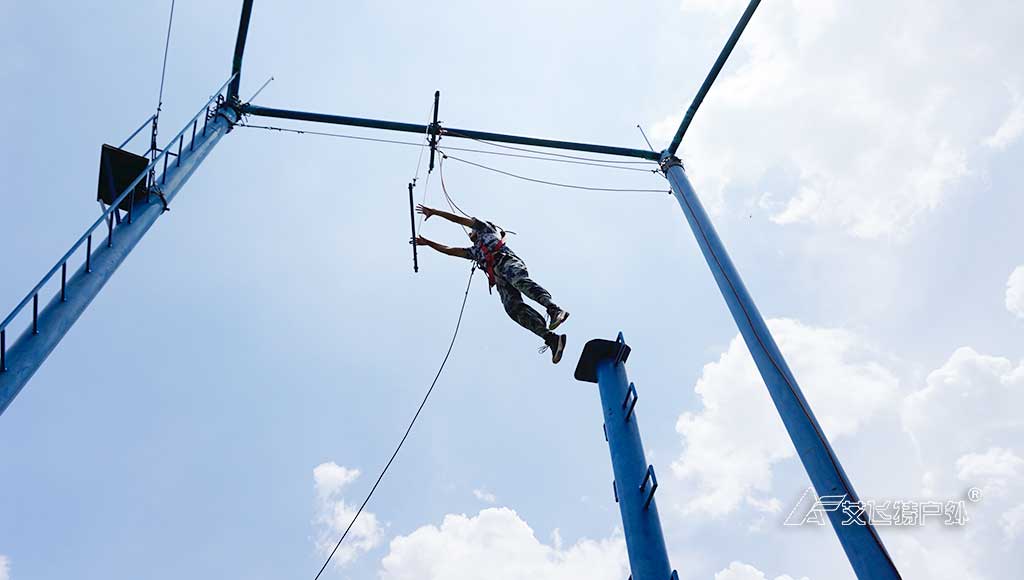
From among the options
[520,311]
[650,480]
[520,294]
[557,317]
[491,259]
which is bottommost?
[650,480]

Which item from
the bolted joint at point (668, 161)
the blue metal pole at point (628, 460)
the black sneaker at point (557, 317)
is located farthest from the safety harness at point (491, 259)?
the bolted joint at point (668, 161)

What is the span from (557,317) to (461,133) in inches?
174

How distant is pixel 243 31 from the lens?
7.71 meters

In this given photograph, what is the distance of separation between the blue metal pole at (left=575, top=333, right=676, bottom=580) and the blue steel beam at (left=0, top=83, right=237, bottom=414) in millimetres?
4113

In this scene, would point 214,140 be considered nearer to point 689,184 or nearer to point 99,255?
point 99,255

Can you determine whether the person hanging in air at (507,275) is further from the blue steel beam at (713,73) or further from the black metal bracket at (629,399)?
the blue steel beam at (713,73)

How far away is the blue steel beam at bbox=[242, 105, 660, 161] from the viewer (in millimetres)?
8875

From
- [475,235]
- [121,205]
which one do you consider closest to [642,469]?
[475,235]

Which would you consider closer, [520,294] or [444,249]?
[520,294]

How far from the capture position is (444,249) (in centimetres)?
751

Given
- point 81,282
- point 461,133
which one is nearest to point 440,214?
point 461,133

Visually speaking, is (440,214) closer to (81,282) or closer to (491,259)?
(491,259)

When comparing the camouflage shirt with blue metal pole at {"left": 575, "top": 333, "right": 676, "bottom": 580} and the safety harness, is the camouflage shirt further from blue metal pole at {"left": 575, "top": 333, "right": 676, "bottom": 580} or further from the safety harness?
blue metal pole at {"left": 575, "top": 333, "right": 676, "bottom": 580}

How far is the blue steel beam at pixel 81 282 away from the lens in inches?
160
